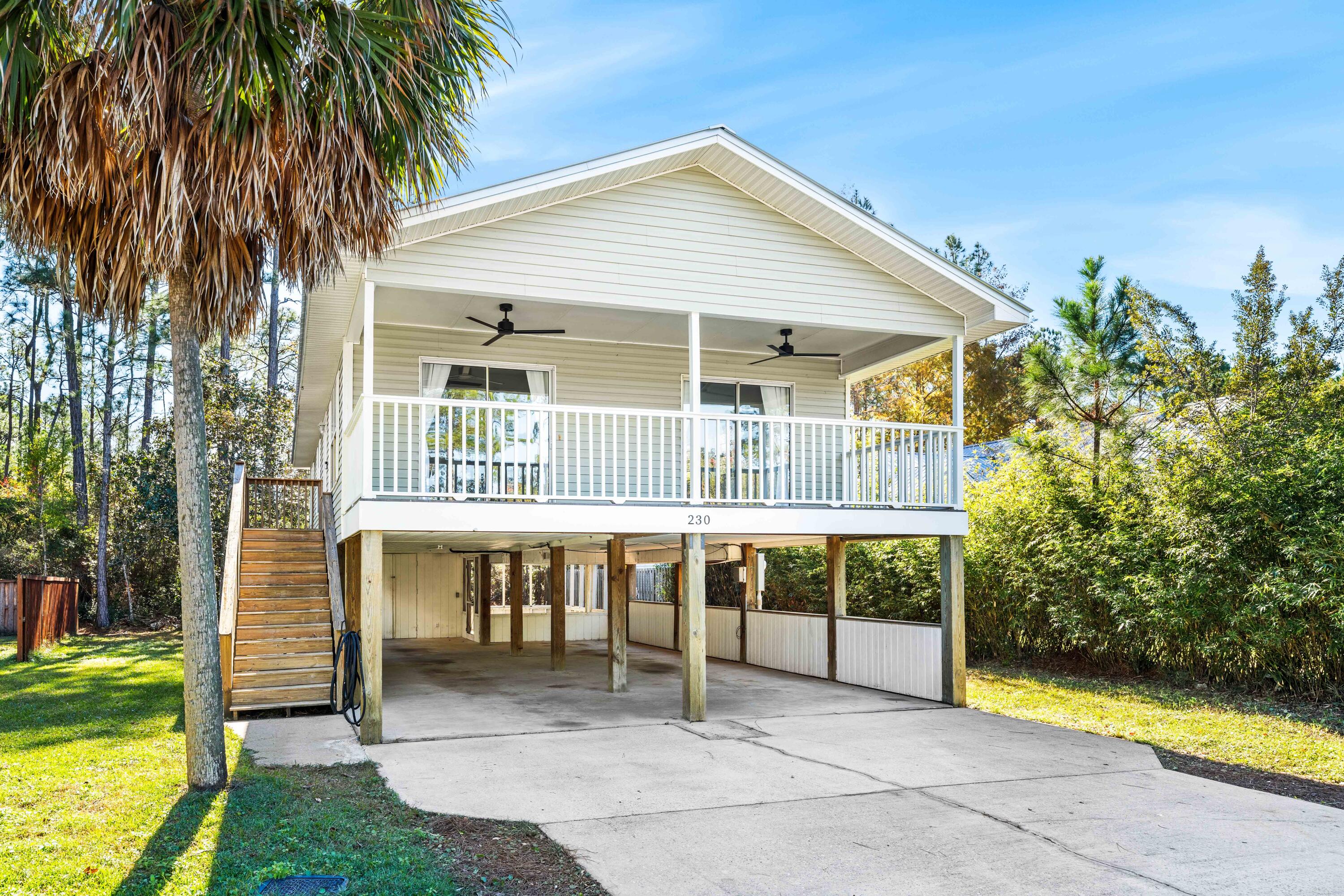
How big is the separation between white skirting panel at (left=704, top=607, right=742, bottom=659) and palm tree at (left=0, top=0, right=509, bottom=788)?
423 inches

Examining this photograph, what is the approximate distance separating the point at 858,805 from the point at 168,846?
4.22 metres

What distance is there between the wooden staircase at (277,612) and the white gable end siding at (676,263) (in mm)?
4162

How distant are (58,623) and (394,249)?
14549mm

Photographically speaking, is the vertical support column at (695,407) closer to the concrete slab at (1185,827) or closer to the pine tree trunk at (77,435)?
the concrete slab at (1185,827)

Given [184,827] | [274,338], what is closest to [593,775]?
[184,827]

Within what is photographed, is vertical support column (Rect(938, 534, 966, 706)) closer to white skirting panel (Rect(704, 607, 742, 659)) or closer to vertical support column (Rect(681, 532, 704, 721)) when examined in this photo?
vertical support column (Rect(681, 532, 704, 721))

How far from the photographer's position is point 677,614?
1902cm

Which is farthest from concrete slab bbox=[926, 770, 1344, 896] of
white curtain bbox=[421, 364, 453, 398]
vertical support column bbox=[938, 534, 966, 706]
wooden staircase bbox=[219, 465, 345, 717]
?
white curtain bbox=[421, 364, 453, 398]

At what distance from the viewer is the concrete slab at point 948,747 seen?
7.85 m

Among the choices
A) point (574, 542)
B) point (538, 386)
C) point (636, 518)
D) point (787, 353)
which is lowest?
point (574, 542)

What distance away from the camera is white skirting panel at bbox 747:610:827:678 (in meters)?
14.1

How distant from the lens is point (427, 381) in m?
12.1

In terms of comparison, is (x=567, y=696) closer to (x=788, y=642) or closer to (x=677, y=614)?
(x=788, y=642)

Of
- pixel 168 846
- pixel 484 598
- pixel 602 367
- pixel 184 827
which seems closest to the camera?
pixel 168 846
